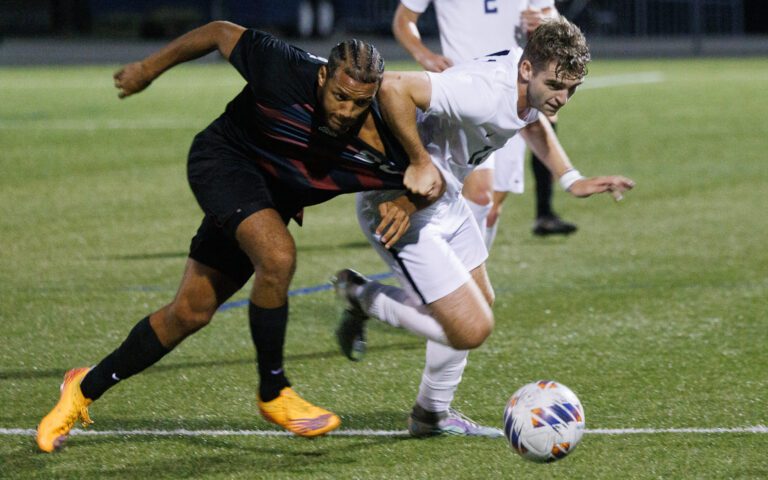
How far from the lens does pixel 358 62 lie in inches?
199

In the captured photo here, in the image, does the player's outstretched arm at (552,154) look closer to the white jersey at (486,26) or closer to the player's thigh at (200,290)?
the player's thigh at (200,290)

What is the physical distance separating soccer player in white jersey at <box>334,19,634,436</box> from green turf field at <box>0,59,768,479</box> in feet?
1.32

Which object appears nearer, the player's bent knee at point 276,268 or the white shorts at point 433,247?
the player's bent knee at point 276,268

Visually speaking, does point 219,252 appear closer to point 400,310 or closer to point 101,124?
point 400,310

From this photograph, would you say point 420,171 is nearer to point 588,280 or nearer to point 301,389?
point 301,389

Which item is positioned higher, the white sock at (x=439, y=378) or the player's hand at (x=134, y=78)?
the player's hand at (x=134, y=78)

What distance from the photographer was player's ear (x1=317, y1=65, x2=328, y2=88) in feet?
17.1

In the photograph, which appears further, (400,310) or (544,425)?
(400,310)

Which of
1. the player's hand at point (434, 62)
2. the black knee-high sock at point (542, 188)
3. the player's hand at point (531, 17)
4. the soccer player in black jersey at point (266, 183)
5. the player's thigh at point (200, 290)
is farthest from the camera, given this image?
the black knee-high sock at point (542, 188)

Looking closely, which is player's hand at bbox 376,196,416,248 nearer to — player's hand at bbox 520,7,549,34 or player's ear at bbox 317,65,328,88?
player's ear at bbox 317,65,328,88

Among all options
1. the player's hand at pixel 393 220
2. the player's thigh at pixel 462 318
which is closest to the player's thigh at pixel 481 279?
the player's thigh at pixel 462 318

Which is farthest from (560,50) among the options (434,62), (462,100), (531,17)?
(531,17)

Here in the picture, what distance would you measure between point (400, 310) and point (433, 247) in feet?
0.95

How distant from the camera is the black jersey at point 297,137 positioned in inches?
210
